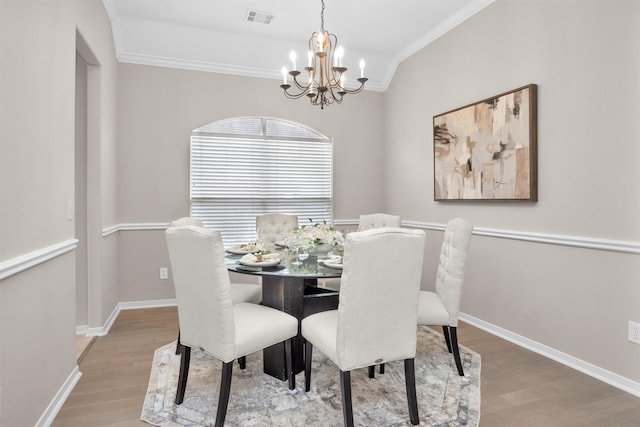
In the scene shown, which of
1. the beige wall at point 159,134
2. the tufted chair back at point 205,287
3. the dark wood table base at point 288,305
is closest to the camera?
the tufted chair back at point 205,287

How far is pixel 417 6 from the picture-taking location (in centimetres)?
357

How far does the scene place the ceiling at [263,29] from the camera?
3553 mm

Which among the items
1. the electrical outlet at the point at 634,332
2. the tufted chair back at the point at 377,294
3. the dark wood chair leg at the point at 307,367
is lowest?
the dark wood chair leg at the point at 307,367

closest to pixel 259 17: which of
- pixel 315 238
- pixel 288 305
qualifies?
pixel 315 238

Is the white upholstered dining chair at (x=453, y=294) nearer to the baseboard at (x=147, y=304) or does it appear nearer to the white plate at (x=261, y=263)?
the white plate at (x=261, y=263)

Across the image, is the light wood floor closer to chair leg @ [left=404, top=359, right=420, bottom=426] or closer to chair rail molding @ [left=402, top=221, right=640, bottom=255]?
chair leg @ [left=404, top=359, right=420, bottom=426]

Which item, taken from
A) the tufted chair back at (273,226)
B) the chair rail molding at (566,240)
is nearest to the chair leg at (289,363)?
the tufted chair back at (273,226)

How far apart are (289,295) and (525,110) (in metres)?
2.28

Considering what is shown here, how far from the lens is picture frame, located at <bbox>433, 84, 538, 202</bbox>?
2.98m

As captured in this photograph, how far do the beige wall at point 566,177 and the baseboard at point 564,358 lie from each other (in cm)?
3

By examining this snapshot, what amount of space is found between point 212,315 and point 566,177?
2.54 meters

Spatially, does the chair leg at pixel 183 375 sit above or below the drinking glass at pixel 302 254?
below

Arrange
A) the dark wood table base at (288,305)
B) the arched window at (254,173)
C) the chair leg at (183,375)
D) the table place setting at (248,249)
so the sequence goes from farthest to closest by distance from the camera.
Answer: the arched window at (254,173), the table place setting at (248,249), the dark wood table base at (288,305), the chair leg at (183,375)

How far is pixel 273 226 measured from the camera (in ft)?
12.4
